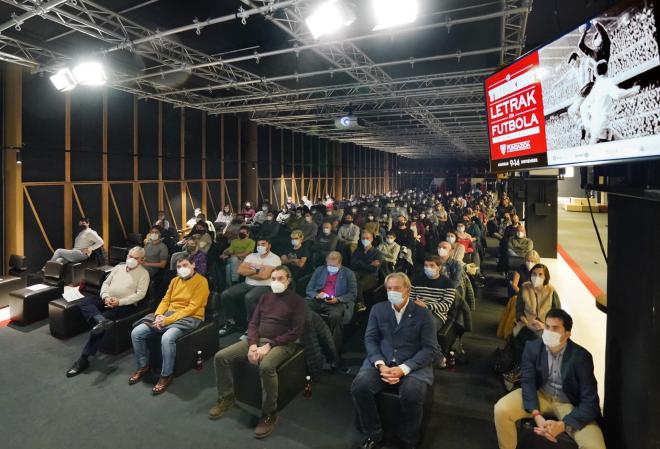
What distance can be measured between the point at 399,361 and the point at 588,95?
94.5 inches

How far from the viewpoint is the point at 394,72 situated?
9891 mm

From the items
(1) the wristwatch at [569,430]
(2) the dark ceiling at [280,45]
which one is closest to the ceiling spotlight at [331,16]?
(2) the dark ceiling at [280,45]

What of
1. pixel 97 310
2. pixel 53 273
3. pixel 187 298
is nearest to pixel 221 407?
pixel 187 298

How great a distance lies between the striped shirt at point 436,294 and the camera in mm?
4309

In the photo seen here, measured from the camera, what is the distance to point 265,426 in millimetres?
3303

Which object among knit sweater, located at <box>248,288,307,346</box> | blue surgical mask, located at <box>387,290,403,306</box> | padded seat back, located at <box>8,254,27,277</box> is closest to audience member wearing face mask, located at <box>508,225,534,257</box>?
blue surgical mask, located at <box>387,290,403,306</box>

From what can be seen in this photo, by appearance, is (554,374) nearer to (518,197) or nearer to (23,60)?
(518,197)

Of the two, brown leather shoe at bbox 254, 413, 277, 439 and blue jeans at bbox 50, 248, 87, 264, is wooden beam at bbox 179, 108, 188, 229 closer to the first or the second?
blue jeans at bbox 50, 248, 87, 264

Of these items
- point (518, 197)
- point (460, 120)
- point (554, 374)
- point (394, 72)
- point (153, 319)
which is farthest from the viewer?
point (460, 120)

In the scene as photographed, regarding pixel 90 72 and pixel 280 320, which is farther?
pixel 90 72

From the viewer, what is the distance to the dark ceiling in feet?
19.8

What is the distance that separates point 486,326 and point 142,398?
4586 millimetres

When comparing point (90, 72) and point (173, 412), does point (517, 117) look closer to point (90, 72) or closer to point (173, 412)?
point (173, 412)

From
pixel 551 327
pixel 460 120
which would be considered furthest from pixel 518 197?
pixel 551 327
